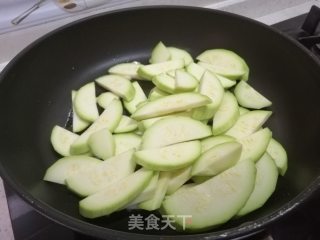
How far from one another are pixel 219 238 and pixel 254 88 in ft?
1.60

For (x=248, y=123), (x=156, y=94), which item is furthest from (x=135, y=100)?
→ (x=248, y=123)

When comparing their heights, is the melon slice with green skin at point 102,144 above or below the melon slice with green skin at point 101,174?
above

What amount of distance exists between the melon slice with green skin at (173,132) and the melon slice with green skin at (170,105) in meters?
0.03

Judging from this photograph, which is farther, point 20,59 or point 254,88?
point 254,88

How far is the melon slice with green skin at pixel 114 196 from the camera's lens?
22.1 inches

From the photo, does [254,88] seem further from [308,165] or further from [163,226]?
[163,226]

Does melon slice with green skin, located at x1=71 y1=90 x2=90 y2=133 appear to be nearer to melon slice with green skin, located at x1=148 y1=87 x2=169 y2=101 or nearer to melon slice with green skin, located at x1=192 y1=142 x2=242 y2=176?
melon slice with green skin, located at x1=148 y1=87 x2=169 y2=101

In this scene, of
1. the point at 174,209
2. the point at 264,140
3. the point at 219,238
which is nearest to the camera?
the point at 219,238

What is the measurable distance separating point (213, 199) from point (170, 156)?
110mm

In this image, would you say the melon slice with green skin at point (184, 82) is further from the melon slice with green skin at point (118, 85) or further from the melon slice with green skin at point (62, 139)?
the melon slice with green skin at point (62, 139)

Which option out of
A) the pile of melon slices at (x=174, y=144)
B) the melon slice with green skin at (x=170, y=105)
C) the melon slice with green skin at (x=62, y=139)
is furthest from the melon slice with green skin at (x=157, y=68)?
the melon slice with green skin at (x=62, y=139)

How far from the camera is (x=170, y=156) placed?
0.63m

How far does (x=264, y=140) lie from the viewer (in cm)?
68

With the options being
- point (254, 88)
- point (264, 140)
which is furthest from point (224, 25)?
point (264, 140)
